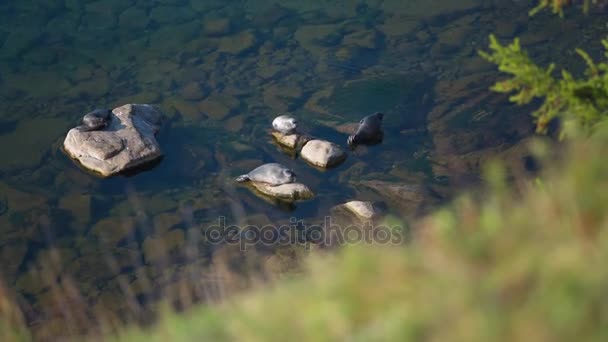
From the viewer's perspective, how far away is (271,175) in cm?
Result: 955

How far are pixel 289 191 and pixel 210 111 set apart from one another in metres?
2.48

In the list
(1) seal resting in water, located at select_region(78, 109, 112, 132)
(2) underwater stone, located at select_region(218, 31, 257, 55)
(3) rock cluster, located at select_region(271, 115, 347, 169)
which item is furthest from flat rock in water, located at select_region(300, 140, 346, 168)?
(2) underwater stone, located at select_region(218, 31, 257, 55)

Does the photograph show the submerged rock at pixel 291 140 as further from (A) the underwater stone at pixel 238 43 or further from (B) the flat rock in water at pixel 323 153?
(A) the underwater stone at pixel 238 43

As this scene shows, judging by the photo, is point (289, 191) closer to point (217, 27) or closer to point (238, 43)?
point (238, 43)

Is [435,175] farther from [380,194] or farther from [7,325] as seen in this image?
[7,325]

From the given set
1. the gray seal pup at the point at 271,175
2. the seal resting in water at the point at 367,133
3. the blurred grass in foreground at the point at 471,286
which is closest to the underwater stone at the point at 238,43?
the seal resting in water at the point at 367,133

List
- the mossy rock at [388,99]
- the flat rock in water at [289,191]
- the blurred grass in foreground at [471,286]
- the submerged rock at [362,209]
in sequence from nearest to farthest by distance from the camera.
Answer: the blurred grass in foreground at [471,286]
the submerged rock at [362,209]
the flat rock in water at [289,191]
the mossy rock at [388,99]

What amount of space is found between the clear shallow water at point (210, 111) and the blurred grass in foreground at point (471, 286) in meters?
3.94

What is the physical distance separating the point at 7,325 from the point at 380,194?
576cm

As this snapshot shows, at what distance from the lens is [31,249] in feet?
28.8

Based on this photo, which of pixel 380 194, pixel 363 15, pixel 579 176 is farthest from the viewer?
pixel 363 15

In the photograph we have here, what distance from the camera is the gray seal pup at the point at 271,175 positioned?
951 centimetres

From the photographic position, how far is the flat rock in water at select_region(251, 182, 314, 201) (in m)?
9.44

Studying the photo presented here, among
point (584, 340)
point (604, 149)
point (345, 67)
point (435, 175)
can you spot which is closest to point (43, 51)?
point (345, 67)
